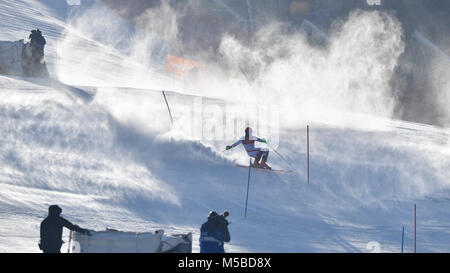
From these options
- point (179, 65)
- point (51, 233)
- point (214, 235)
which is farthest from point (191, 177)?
point (179, 65)

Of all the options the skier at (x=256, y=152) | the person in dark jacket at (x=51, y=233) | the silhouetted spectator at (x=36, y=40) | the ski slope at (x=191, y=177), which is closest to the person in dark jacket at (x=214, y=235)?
the person in dark jacket at (x=51, y=233)

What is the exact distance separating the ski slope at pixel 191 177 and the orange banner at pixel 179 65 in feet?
36.5

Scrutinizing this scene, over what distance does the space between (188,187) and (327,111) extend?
354 inches

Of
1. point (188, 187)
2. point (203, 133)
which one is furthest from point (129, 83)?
point (188, 187)

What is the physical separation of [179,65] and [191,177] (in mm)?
17221

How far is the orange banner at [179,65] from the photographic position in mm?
29663

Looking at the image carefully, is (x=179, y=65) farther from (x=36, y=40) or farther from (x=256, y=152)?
(x=256, y=152)

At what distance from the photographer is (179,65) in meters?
30.4

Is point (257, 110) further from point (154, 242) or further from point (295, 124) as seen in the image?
point (154, 242)

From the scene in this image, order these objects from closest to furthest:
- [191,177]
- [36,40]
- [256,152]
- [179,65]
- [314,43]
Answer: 1. [191,177]
2. [256,152]
3. [36,40]
4. [179,65]
5. [314,43]

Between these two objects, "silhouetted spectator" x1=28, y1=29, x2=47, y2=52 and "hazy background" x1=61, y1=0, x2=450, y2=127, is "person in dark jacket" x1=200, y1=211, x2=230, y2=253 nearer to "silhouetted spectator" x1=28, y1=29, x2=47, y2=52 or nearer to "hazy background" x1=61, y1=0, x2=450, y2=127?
"silhouetted spectator" x1=28, y1=29, x2=47, y2=52

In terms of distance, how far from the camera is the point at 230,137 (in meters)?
15.9

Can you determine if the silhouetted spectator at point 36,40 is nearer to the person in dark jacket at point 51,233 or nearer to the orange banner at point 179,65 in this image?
the person in dark jacket at point 51,233

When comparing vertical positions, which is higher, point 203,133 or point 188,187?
point 203,133
